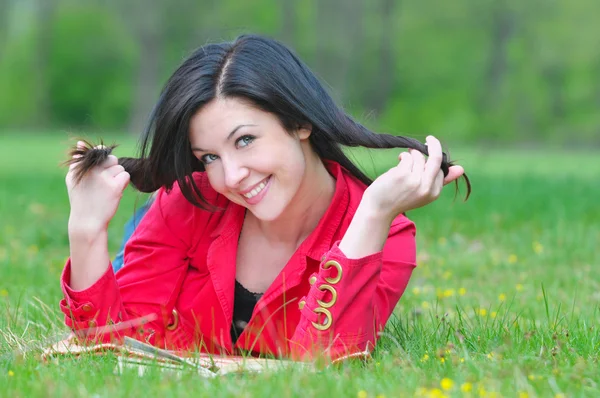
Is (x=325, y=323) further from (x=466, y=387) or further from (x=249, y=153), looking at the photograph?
(x=466, y=387)

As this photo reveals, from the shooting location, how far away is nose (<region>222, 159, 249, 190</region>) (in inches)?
120

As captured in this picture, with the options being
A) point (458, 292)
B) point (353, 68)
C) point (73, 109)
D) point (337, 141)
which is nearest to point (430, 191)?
point (337, 141)

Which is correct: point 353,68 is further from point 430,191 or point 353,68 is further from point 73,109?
point 430,191

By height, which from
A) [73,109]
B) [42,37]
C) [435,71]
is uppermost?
[435,71]

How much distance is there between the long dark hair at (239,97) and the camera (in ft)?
10.3

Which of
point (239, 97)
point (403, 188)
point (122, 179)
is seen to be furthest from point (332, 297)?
point (122, 179)

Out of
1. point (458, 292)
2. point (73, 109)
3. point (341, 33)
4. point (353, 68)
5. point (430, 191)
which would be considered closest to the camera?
point (430, 191)

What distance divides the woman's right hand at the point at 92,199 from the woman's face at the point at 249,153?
33cm

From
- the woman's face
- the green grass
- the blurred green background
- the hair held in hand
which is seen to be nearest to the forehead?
the woman's face

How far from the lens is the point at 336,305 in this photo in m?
2.98

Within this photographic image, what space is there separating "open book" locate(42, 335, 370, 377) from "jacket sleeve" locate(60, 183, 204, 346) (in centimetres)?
24

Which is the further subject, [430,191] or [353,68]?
[353,68]

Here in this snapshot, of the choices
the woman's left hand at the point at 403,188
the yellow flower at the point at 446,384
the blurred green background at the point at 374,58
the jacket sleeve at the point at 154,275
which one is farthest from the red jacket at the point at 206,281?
the blurred green background at the point at 374,58

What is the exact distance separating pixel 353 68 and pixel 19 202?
33.1 m
